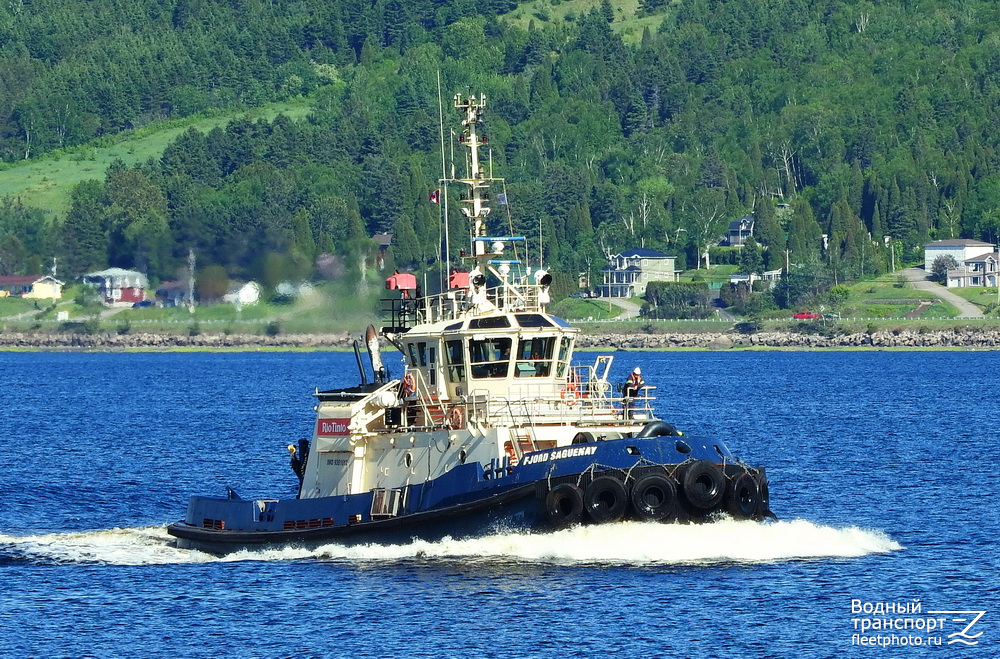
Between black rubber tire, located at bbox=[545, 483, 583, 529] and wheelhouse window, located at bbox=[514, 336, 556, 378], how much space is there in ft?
14.5

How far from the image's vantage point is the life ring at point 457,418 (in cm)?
4007

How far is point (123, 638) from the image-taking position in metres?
34.5

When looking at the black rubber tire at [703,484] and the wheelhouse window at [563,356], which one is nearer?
the black rubber tire at [703,484]

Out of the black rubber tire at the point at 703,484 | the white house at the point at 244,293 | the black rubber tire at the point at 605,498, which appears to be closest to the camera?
the black rubber tire at the point at 605,498

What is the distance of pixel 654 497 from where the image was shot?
37219 mm

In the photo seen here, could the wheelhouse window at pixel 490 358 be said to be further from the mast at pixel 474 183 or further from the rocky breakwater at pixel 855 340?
the rocky breakwater at pixel 855 340

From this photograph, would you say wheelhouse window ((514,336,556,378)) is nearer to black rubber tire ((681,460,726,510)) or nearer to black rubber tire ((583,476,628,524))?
black rubber tire ((583,476,628,524))

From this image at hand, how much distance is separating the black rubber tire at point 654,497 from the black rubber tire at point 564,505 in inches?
45.4

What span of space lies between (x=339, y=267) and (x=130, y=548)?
69219 millimetres

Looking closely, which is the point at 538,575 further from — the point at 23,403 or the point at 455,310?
the point at 23,403

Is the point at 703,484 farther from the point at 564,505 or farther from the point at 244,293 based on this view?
the point at 244,293

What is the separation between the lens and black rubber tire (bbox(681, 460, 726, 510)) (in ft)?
122

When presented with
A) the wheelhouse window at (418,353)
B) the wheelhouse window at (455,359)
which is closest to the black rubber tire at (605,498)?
the wheelhouse window at (455,359)

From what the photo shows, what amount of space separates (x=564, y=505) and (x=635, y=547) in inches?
76.6
